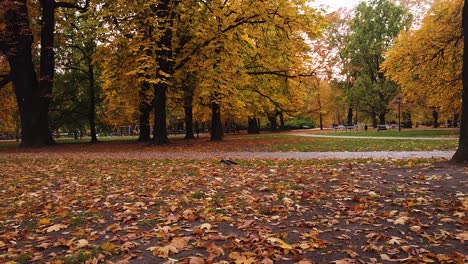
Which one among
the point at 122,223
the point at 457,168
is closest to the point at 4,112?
the point at 122,223

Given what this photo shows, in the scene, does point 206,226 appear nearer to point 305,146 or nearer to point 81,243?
point 81,243

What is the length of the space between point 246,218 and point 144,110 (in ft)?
75.8

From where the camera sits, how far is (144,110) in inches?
1053

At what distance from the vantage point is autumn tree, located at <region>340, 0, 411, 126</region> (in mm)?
39422

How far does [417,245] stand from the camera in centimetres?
387

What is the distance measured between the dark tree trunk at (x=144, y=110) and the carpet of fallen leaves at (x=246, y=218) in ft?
49.0

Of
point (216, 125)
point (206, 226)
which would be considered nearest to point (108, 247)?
point (206, 226)

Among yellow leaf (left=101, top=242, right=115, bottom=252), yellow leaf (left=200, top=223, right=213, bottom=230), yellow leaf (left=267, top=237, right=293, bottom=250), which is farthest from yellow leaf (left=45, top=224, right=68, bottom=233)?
yellow leaf (left=267, top=237, right=293, bottom=250)

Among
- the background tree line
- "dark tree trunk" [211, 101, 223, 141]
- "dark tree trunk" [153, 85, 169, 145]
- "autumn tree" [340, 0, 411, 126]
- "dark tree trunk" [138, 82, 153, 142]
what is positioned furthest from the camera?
"autumn tree" [340, 0, 411, 126]

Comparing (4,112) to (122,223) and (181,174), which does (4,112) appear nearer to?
(181,174)

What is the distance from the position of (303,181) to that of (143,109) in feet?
69.5

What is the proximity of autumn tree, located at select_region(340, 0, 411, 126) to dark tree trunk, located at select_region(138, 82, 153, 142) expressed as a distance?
82.1 ft

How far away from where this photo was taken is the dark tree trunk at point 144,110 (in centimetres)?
2288

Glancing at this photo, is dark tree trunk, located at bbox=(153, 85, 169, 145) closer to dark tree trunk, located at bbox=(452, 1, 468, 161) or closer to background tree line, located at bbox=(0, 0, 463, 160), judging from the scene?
background tree line, located at bbox=(0, 0, 463, 160)
